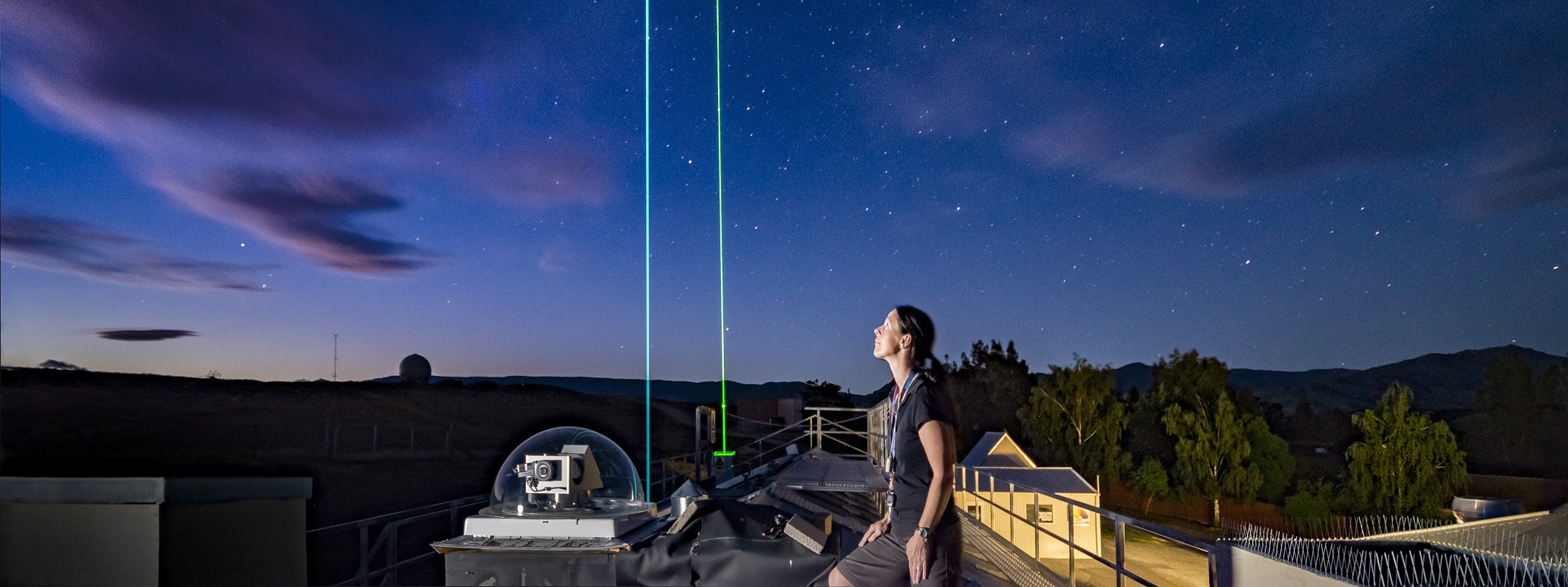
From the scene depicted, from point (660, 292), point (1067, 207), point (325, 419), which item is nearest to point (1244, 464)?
point (1067, 207)

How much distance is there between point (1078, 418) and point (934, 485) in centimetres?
3874

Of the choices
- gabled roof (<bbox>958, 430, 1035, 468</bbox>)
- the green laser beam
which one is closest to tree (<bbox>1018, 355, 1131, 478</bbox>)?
gabled roof (<bbox>958, 430, 1035, 468</bbox>)

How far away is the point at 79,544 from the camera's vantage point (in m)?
1.50

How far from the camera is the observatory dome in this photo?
17.0 metres

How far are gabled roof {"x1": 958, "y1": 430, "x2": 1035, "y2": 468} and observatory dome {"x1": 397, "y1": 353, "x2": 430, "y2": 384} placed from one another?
1183 cm

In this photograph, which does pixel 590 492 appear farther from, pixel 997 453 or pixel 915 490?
pixel 997 453

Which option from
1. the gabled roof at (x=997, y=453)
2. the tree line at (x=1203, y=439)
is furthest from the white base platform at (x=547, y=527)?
the tree line at (x=1203, y=439)

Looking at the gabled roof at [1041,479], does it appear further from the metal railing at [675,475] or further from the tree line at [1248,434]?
the metal railing at [675,475]

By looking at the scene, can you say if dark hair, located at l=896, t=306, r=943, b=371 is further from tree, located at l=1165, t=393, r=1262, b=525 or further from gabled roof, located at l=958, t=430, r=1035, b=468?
tree, located at l=1165, t=393, r=1262, b=525

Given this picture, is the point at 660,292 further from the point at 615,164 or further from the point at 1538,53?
the point at 1538,53

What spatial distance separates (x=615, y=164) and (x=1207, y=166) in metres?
27.4

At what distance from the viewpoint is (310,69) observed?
8078 mm

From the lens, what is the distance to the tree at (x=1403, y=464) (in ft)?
107

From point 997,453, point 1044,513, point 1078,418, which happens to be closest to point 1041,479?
point 1044,513
